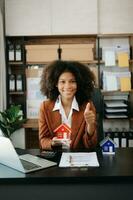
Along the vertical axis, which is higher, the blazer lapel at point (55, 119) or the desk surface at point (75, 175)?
the blazer lapel at point (55, 119)

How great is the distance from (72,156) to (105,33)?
2429 millimetres

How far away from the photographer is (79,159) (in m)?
1.47

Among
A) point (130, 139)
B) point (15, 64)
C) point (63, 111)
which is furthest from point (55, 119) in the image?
point (15, 64)

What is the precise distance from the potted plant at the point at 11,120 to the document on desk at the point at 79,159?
200 cm

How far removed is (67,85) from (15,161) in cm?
79

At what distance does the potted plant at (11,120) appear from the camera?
3.50m

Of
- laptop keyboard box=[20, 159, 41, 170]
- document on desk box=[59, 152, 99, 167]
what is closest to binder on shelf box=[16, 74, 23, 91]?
document on desk box=[59, 152, 99, 167]

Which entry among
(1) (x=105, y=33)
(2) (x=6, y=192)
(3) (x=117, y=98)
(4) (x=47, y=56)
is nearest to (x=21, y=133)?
(4) (x=47, y=56)

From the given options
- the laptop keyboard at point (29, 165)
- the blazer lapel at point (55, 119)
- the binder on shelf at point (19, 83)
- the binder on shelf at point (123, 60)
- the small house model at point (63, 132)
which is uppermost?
the binder on shelf at point (123, 60)

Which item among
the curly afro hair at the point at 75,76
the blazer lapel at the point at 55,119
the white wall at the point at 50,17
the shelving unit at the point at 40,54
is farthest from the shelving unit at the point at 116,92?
the blazer lapel at the point at 55,119

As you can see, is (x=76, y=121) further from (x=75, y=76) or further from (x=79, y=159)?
(x=79, y=159)

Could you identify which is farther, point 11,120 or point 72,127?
point 11,120

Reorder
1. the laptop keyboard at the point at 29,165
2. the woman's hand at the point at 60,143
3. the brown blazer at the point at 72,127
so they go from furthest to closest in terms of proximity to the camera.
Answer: the brown blazer at the point at 72,127, the woman's hand at the point at 60,143, the laptop keyboard at the point at 29,165

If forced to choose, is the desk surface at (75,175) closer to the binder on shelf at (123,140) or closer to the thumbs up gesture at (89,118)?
the thumbs up gesture at (89,118)
